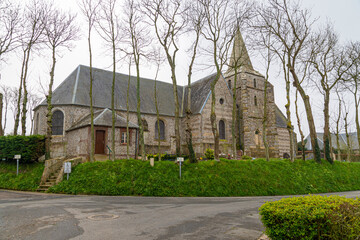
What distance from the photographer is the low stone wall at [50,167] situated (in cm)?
1607

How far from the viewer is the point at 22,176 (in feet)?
57.0

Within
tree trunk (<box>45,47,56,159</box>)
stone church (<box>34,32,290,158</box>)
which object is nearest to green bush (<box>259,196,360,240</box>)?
tree trunk (<box>45,47,56,159</box>)

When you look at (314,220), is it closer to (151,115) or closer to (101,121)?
(101,121)

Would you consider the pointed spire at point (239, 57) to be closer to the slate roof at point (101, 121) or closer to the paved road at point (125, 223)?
the slate roof at point (101, 121)

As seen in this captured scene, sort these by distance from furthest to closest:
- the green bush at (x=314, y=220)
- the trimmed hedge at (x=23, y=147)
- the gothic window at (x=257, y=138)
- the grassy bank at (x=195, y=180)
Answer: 1. the gothic window at (x=257, y=138)
2. the trimmed hedge at (x=23, y=147)
3. the grassy bank at (x=195, y=180)
4. the green bush at (x=314, y=220)

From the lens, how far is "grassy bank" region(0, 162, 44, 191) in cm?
1627

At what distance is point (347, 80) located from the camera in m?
23.2

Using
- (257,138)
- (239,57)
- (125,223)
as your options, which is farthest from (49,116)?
(257,138)

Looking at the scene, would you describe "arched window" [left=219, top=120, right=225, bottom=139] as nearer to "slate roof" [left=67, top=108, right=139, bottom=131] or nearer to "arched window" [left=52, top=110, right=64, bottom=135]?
"slate roof" [left=67, top=108, right=139, bottom=131]

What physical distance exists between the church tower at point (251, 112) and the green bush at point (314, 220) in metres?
25.8

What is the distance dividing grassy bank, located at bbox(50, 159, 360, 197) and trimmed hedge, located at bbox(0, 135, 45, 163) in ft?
14.6

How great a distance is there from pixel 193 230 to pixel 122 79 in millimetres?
27185

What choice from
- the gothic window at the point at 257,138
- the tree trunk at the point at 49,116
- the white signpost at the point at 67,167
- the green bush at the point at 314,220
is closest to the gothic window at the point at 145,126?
the tree trunk at the point at 49,116

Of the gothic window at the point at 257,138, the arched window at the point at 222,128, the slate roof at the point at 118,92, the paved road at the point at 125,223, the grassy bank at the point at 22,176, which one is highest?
the slate roof at the point at 118,92
